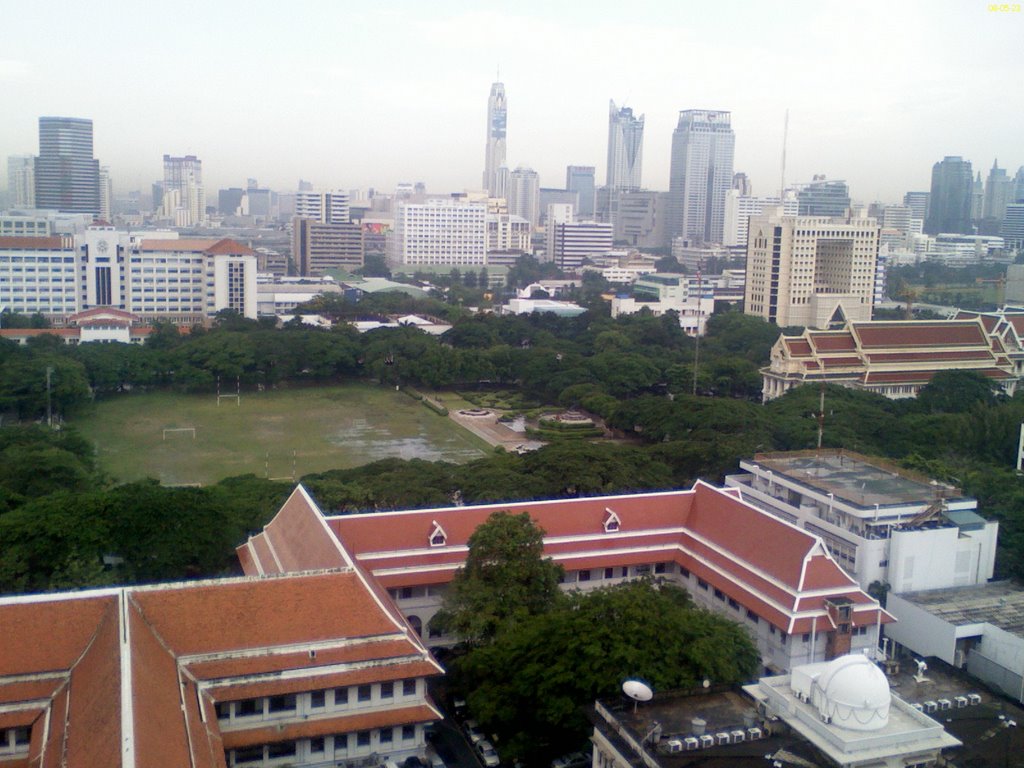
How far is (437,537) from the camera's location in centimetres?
1684

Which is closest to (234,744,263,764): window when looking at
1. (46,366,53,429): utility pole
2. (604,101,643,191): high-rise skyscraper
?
(46,366,53,429): utility pole

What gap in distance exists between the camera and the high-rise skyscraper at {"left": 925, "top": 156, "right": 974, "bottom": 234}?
12325 cm

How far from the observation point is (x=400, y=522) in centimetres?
1688

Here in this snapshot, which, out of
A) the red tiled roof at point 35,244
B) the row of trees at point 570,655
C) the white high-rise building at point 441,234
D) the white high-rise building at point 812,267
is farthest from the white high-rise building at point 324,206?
the row of trees at point 570,655

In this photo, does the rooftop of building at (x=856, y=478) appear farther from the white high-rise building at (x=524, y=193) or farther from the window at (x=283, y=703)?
the white high-rise building at (x=524, y=193)

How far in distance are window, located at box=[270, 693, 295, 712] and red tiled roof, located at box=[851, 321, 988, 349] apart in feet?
99.0

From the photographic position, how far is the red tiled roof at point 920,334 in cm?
3828

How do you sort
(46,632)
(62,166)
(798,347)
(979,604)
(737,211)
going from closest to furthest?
(46,632)
(979,604)
(798,347)
(62,166)
(737,211)

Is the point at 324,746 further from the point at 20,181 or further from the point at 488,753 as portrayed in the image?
the point at 20,181

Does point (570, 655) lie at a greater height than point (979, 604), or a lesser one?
greater

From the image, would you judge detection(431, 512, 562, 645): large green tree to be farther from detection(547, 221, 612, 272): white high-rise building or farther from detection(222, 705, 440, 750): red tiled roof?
detection(547, 221, 612, 272): white high-rise building

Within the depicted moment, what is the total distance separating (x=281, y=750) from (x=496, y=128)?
137m

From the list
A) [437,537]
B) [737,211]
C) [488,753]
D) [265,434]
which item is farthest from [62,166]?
[488,753]

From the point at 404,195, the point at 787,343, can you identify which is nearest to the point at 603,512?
the point at 787,343
